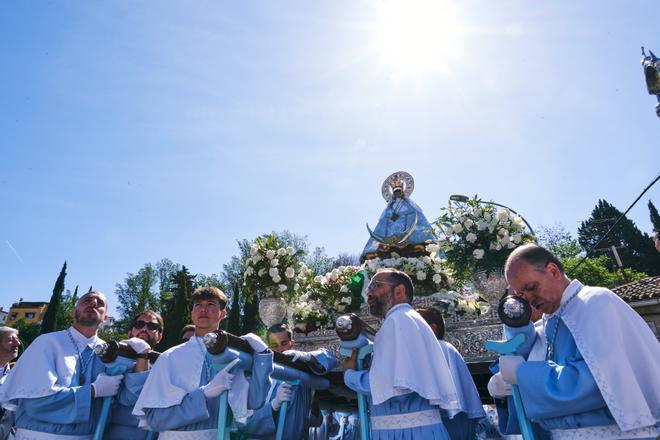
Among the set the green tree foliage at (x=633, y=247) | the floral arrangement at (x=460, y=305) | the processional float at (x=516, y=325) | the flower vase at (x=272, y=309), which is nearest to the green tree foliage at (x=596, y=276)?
the green tree foliage at (x=633, y=247)

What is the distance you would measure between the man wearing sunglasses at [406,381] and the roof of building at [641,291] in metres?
12.5

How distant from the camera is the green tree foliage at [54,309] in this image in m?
28.7

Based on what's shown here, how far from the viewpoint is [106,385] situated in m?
3.89

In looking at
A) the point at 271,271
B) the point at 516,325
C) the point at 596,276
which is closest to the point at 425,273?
the point at 271,271

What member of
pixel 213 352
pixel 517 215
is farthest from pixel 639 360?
pixel 517 215

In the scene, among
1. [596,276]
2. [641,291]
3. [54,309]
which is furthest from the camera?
[596,276]

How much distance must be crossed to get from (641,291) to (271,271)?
12187 mm

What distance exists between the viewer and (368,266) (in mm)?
8617

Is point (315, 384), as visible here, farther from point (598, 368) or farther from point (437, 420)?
point (598, 368)

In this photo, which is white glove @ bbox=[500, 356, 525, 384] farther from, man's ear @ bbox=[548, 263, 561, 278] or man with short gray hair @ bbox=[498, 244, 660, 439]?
man's ear @ bbox=[548, 263, 561, 278]

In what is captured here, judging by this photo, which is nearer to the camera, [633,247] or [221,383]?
[221,383]

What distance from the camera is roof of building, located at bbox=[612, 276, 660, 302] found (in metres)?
12.7

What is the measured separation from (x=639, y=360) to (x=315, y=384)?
2.47m

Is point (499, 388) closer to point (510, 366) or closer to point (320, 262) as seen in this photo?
point (510, 366)
